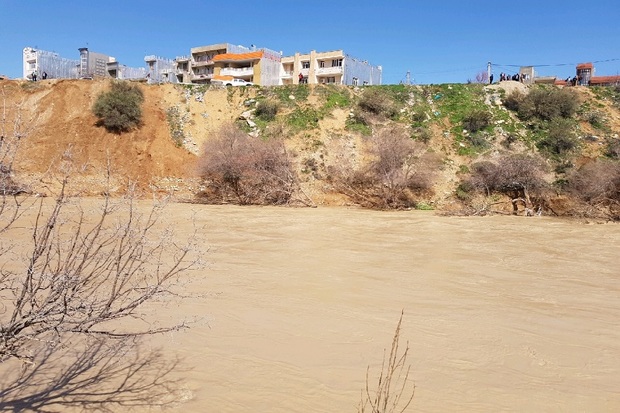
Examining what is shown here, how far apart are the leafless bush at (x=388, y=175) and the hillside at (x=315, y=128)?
479 millimetres

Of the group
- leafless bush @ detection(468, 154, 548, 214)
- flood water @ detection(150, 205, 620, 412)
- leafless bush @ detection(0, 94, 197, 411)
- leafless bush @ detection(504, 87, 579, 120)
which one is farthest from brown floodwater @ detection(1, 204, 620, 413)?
leafless bush @ detection(504, 87, 579, 120)

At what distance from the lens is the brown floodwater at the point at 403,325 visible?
4.37 m

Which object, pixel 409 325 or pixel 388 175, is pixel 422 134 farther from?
pixel 409 325

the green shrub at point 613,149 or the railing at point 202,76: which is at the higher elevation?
the railing at point 202,76

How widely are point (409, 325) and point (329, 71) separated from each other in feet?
147

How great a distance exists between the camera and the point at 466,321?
633cm

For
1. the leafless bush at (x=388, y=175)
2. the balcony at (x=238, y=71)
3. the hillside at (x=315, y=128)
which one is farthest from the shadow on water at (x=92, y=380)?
the balcony at (x=238, y=71)

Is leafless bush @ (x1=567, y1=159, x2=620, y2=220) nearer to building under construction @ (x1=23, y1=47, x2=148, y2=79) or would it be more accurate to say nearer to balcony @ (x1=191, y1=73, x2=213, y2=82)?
building under construction @ (x1=23, y1=47, x2=148, y2=79)

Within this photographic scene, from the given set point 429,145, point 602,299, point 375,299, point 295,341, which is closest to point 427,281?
point 375,299

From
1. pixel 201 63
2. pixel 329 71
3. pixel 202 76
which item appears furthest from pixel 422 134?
pixel 201 63

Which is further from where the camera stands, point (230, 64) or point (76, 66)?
point (230, 64)

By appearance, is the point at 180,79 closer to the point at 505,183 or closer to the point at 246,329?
the point at 505,183

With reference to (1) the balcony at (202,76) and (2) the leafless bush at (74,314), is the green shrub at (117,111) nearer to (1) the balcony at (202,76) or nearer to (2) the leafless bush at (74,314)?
(2) the leafless bush at (74,314)

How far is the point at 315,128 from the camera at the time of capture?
82.7 feet
